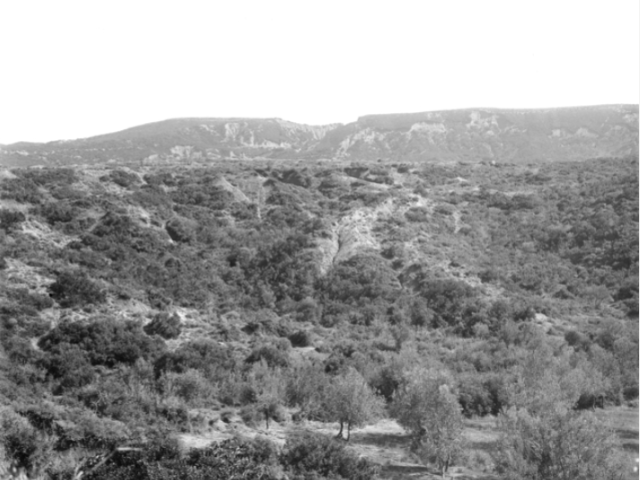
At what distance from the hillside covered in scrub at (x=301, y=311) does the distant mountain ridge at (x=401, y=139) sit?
114 feet

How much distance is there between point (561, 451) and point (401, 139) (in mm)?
93241

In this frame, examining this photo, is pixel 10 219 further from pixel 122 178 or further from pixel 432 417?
pixel 432 417

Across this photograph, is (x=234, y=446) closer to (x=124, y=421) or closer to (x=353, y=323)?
(x=124, y=421)

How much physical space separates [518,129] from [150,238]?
83981 mm

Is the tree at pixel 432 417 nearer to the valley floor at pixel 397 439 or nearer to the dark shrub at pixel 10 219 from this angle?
the valley floor at pixel 397 439

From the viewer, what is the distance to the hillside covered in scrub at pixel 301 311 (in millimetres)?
13602

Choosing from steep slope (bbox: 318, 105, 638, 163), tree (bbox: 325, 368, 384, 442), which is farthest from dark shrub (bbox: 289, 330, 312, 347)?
steep slope (bbox: 318, 105, 638, 163)

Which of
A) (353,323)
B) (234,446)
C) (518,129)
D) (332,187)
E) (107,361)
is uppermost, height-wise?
(518,129)

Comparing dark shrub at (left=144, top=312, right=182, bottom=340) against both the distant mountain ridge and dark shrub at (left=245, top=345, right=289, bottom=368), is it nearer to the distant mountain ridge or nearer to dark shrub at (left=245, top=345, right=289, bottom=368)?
dark shrub at (left=245, top=345, right=289, bottom=368)

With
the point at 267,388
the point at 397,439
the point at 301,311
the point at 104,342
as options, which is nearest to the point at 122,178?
the point at 301,311

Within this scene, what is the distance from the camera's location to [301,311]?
31.5m

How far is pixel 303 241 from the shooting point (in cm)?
3781

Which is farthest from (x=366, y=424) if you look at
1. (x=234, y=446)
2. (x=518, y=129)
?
(x=518, y=129)

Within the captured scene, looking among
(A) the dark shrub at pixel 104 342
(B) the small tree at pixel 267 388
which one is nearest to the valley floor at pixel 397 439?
(B) the small tree at pixel 267 388
